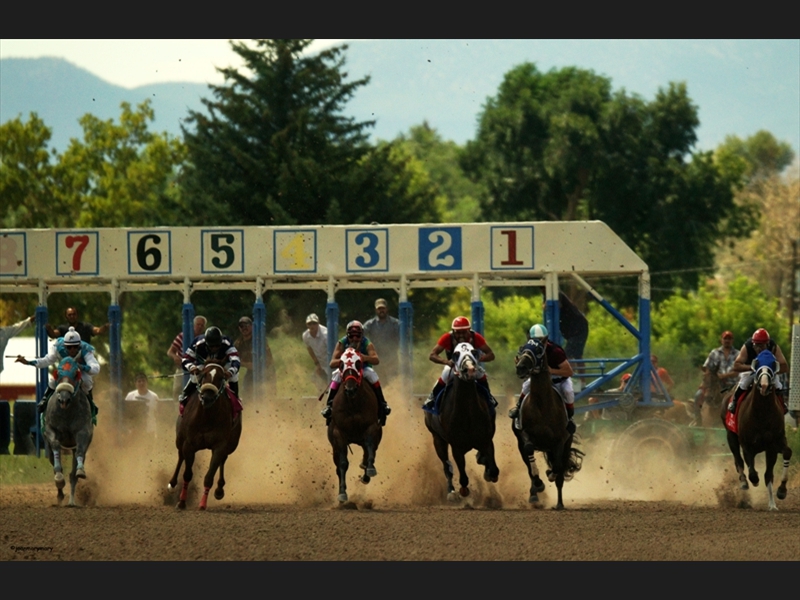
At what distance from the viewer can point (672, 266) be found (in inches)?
2109

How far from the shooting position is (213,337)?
16922mm

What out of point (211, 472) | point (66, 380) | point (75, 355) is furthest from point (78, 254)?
point (211, 472)

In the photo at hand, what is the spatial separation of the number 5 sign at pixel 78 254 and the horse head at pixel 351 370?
5220mm

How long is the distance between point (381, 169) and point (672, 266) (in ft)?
53.6

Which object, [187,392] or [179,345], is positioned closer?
[187,392]

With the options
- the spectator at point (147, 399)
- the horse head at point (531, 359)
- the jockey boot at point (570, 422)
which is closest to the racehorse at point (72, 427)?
the spectator at point (147, 399)

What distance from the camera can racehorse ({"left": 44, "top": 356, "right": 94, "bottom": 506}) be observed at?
17.9 meters

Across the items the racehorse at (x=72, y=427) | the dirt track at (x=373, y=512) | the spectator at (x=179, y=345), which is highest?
the spectator at (x=179, y=345)

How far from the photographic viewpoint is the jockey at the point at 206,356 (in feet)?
55.7

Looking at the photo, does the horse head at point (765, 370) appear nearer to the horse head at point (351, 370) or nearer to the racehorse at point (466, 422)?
the racehorse at point (466, 422)

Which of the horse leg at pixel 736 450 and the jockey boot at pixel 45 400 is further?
the jockey boot at pixel 45 400

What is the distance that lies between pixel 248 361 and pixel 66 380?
3542 mm

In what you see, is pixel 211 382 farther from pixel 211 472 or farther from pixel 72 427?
pixel 72 427

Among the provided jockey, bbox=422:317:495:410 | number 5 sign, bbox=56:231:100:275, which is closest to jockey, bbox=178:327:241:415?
jockey, bbox=422:317:495:410
